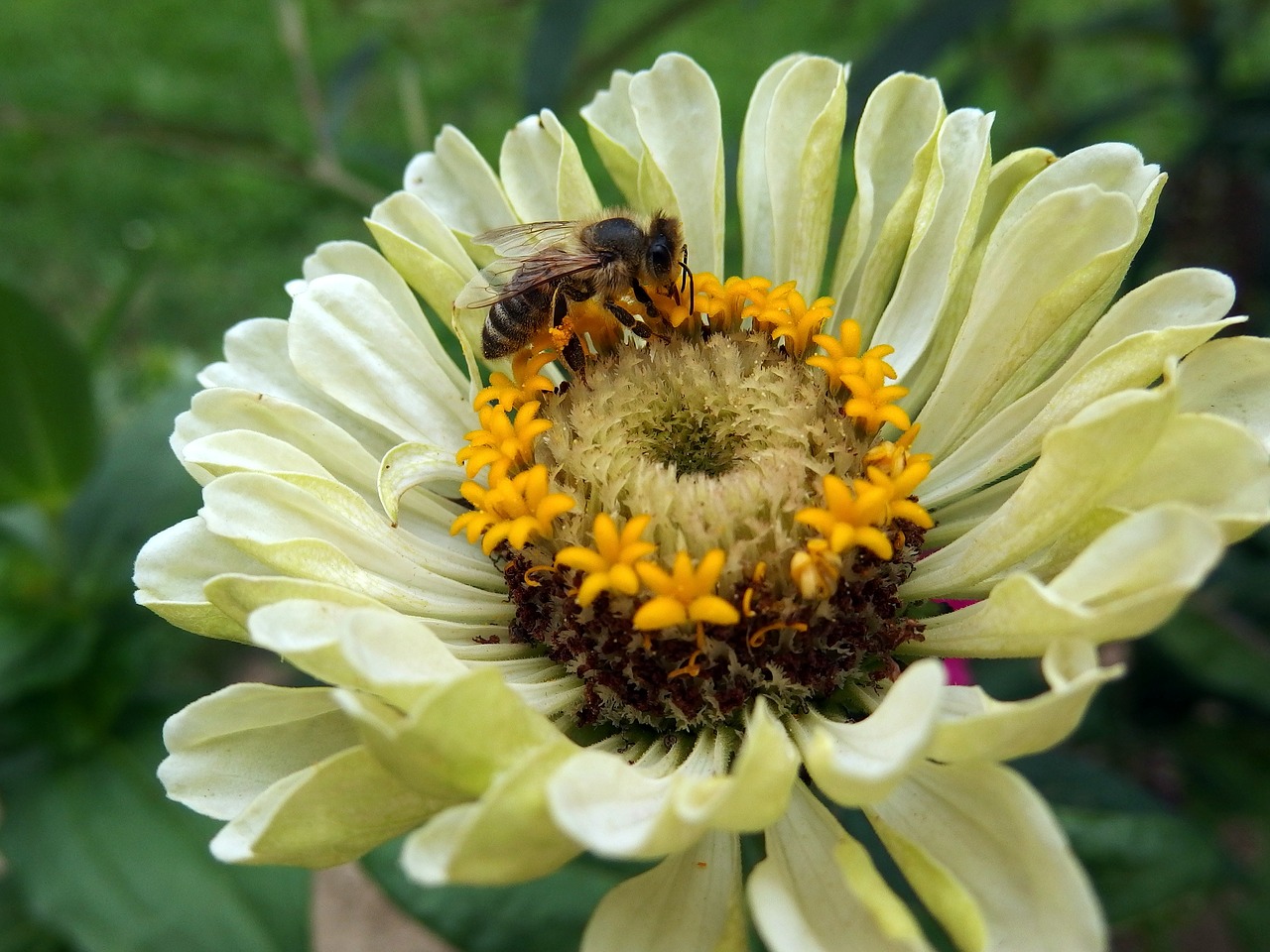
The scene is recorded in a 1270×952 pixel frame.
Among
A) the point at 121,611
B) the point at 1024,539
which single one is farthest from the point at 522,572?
the point at 121,611

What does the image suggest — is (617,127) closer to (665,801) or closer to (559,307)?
(559,307)

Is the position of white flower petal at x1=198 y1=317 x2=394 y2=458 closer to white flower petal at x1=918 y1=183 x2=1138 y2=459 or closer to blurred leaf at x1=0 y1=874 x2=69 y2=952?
white flower petal at x1=918 y1=183 x2=1138 y2=459

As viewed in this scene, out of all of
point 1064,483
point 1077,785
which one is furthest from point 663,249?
point 1077,785

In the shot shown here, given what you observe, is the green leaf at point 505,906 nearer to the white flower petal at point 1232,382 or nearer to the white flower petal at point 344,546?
the white flower petal at point 344,546

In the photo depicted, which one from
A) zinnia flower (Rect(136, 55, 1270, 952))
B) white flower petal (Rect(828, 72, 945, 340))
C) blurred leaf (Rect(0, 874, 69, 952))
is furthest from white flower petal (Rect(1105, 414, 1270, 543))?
blurred leaf (Rect(0, 874, 69, 952))

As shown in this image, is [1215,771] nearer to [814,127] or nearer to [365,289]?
[814,127]

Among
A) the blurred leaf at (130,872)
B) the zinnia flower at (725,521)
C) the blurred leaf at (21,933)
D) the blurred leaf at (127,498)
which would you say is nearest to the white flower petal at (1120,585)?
the zinnia flower at (725,521)
